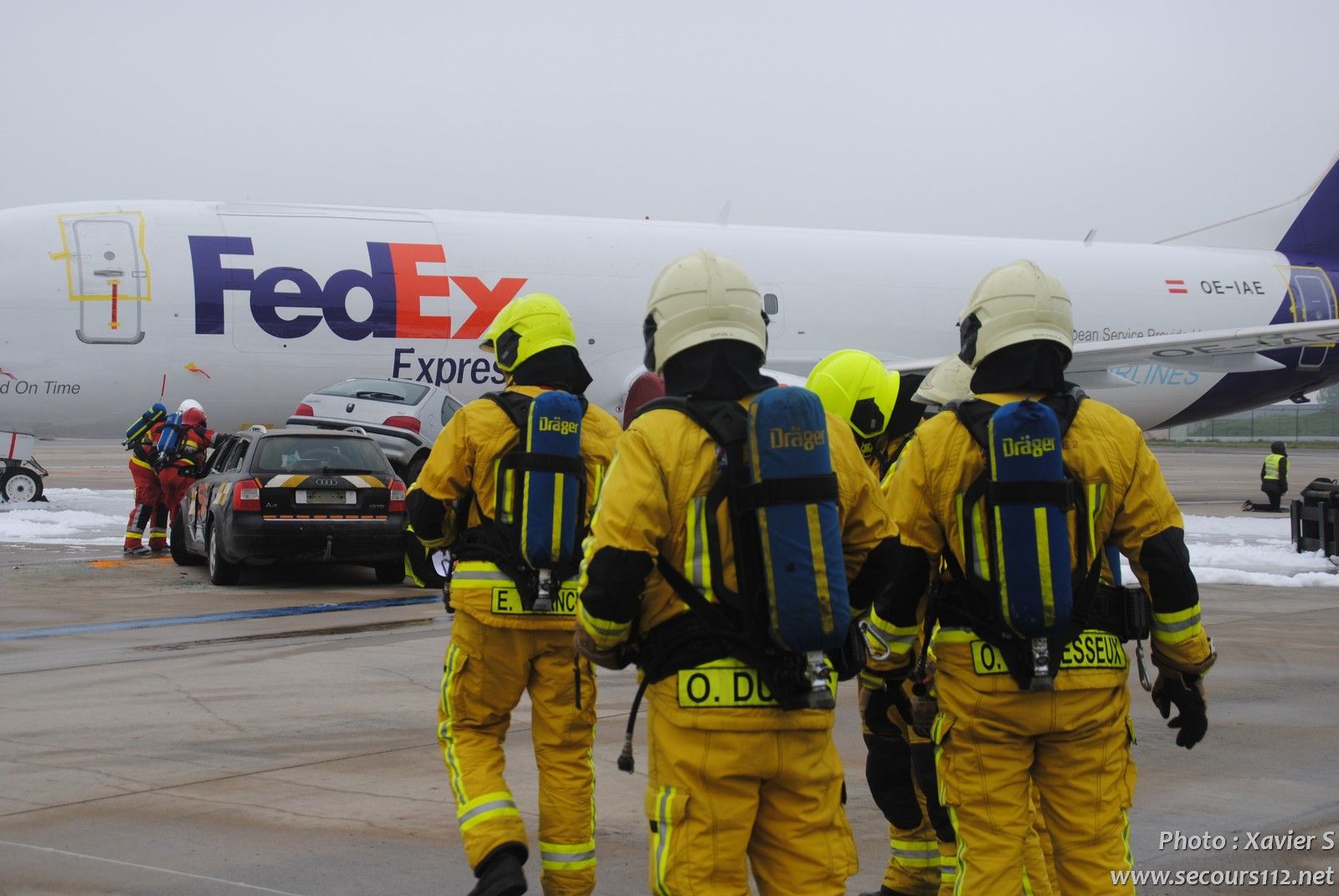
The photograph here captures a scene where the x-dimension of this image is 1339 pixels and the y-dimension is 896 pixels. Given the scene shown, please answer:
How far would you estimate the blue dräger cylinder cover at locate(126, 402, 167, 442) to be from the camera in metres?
16.5

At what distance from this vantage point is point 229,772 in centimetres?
610

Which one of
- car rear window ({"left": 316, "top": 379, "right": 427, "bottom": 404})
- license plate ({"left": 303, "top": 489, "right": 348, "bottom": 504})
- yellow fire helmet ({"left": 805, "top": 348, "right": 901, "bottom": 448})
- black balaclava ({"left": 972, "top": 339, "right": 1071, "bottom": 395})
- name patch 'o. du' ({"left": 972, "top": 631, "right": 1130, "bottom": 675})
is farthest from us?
car rear window ({"left": 316, "top": 379, "right": 427, "bottom": 404})

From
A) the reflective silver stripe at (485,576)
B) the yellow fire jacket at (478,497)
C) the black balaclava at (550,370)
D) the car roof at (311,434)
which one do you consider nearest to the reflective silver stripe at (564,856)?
the yellow fire jacket at (478,497)

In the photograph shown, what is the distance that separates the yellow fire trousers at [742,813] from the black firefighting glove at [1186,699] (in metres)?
1.08

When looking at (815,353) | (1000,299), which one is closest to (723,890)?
(1000,299)

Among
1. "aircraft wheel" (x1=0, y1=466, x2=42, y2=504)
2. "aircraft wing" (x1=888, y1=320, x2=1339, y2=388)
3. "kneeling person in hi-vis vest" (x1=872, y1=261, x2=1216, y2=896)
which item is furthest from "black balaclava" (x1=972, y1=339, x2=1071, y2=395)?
"aircraft wheel" (x1=0, y1=466, x2=42, y2=504)

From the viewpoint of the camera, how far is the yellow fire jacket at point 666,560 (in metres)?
3.36

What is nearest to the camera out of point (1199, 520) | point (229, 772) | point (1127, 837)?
point (1127, 837)

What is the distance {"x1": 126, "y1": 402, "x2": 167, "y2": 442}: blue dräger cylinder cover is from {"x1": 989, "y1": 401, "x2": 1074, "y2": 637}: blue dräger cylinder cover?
14576 millimetres

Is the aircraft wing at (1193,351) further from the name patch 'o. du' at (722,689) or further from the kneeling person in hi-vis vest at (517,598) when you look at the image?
the name patch 'o. du' at (722,689)

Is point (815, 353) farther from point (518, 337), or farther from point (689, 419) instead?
point (689, 419)

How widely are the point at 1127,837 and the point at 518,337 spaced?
8.78 feet

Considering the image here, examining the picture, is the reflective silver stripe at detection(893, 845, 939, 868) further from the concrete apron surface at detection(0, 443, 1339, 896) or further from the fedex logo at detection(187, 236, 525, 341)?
the fedex logo at detection(187, 236, 525, 341)

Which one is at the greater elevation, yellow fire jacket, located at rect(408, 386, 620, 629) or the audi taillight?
yellow fire jacket, located at rect(408, 386, 620, 629)
